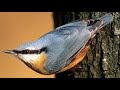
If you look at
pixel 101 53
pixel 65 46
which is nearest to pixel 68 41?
pixel 65 46

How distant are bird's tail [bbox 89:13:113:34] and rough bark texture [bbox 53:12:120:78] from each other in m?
0.03

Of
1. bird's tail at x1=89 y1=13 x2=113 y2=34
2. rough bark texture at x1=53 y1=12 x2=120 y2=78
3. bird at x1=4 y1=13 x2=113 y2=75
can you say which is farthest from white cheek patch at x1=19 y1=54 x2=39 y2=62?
bird's tail at x1=89 y1=13 x2=113 y2=34

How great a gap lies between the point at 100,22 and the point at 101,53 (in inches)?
7.0

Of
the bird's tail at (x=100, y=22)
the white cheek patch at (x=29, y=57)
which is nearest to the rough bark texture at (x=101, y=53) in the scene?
the bird's tail at (x=100, y=22)

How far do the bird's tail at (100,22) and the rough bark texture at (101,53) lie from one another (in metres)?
0.03

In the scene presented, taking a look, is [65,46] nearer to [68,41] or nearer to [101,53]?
[68,41]

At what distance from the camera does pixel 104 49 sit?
182 centimetres

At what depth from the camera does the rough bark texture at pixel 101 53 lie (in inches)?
71.1

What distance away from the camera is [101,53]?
1826mm
